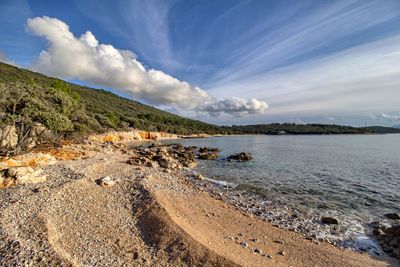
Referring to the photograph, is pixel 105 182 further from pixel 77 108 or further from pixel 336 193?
pixel 77 108

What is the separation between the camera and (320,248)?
8922mm

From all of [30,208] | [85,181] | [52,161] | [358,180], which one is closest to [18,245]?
[30,208]

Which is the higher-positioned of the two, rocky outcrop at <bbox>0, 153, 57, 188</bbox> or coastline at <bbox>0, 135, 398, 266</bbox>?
rocky outcrop at <bbox>0, 153, 57, 188</bbox>

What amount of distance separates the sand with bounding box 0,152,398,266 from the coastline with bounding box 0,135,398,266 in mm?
24

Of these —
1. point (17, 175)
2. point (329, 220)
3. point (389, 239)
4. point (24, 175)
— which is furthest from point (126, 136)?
point (389, 239)

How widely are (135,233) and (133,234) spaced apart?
0.33ft

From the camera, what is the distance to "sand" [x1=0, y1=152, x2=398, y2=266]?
6801 millimetres

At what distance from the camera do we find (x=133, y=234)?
8.29 meters

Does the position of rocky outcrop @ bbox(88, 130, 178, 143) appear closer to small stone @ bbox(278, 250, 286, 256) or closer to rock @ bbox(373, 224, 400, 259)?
small stone @ bbox(278, 250, 286, 256)

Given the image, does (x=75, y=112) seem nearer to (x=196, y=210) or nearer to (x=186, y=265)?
(x=196, y=210)

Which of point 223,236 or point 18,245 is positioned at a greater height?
point 18,245

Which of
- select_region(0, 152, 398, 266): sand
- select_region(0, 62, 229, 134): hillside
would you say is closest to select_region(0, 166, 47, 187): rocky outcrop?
select_region(0, 152, 398, 266): sand

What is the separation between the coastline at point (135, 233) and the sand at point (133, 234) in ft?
0.08

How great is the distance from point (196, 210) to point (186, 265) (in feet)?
16.7
